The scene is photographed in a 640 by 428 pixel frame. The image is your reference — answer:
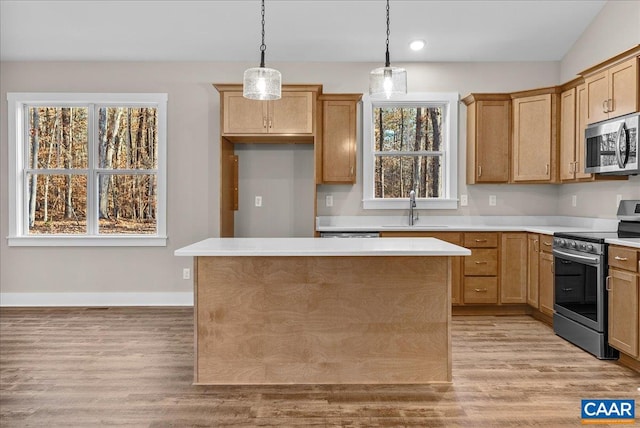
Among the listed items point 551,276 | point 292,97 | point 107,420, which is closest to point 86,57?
point 292,97

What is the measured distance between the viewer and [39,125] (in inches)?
218

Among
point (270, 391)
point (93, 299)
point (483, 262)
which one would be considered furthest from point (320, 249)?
point (93, 299)

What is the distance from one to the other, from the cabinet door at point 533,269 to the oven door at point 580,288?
45 centimetres

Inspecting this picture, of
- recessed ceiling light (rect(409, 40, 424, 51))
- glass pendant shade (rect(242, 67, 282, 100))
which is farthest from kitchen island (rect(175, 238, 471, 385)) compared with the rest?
recessed ceiling light (rect(409, 40, 424, 51))

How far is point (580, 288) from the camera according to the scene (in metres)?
3.86

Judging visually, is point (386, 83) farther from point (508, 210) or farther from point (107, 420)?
point (508, 210)

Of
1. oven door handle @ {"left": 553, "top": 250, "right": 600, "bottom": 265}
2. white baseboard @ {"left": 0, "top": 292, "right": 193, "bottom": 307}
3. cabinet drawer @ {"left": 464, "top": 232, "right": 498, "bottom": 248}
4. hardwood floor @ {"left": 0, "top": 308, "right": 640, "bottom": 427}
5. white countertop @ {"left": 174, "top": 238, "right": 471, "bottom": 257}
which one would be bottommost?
hardwood floor @ {"left": 0, "top": 308, "right": 640, "bottom": 427}

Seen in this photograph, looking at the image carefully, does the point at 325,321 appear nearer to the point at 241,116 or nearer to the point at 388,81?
the point at 388,81

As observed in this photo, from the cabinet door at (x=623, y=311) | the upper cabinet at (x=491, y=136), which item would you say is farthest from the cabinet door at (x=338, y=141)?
the cabinet door at (x=623, y=311)

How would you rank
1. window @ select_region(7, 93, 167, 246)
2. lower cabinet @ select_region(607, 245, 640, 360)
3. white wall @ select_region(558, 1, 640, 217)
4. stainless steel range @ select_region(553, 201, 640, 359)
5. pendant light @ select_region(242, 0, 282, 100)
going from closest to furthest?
pendant light @ select_region(242, 0, 282, 100), lower cabinet @ select_region(607, 245, 640, 360), stainless steel range @ select_region(553, 201, 640, 359), white wall @ select_region(558, 1, 640, 217), window @ select_region(7, 93, 167, 246)

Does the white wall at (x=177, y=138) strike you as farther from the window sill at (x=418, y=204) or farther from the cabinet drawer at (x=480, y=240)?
the cabinet drawer at (x=480, y=240)

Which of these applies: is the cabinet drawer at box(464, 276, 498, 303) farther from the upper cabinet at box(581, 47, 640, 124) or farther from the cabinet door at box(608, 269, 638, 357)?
the upper cabinet at box(581, 47, 640, 124)

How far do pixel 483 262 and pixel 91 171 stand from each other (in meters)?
4.19

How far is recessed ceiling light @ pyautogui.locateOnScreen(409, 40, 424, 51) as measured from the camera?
518 centimetres
